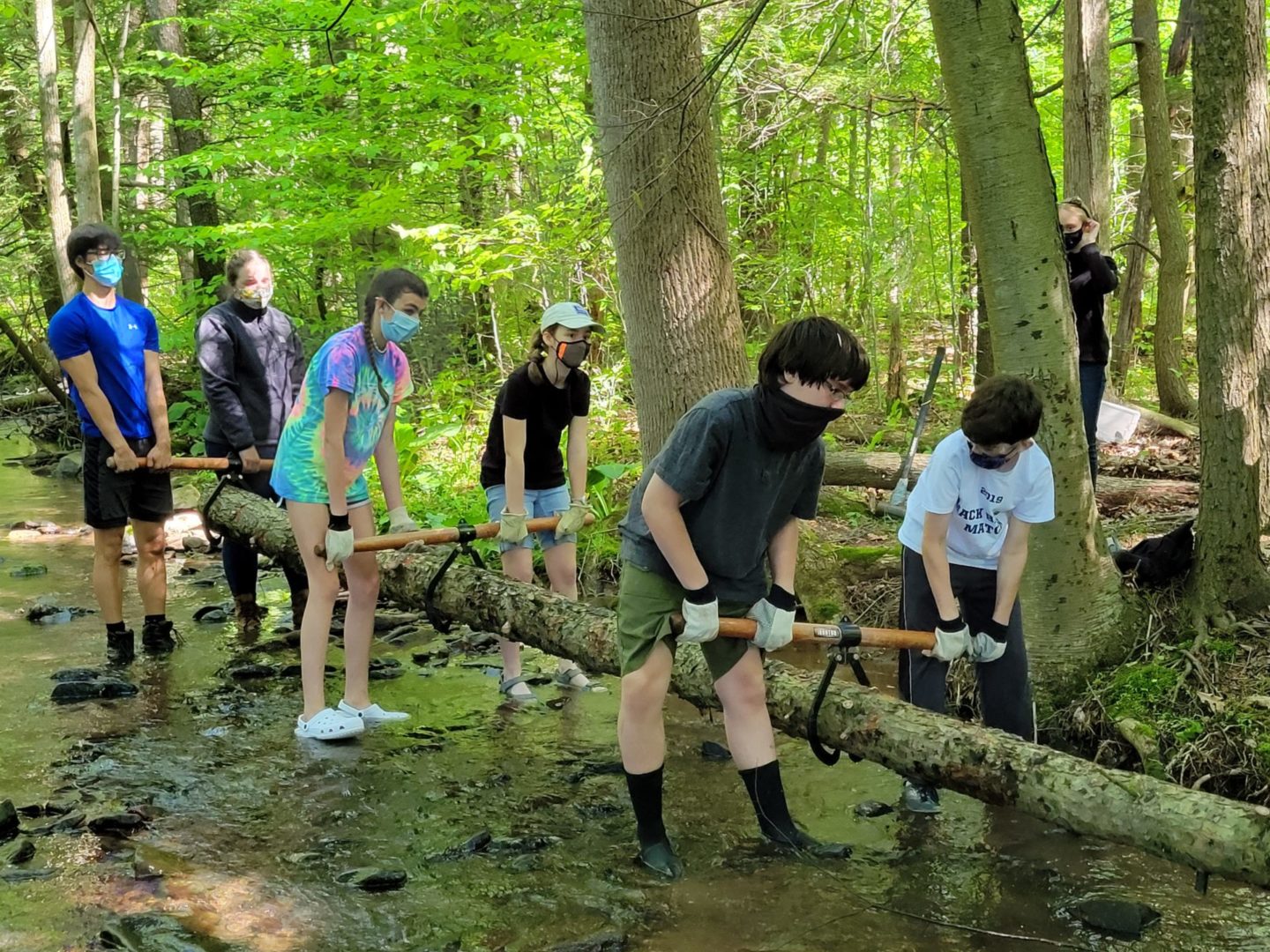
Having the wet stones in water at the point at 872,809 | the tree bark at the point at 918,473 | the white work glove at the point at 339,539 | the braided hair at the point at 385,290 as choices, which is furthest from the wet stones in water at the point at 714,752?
the tree bark at the point at 918,473

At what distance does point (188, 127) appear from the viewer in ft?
43.5

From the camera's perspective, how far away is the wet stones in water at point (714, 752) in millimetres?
4801

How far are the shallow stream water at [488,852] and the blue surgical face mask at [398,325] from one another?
1860 mm

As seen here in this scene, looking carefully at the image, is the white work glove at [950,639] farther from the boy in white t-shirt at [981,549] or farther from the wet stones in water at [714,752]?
the wet stones in water at [714,752]

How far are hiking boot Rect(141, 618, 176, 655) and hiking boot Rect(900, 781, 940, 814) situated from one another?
4310 mm

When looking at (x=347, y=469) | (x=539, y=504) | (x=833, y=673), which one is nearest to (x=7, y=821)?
(x=347, y=469)

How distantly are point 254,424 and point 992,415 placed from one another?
4395 mm

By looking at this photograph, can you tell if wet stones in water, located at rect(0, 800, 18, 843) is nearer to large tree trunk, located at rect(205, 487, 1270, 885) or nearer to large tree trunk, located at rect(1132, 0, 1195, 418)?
large tree trunk, located at rect(205, 487, 1270, 885)

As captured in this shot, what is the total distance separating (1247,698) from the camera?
454 cm

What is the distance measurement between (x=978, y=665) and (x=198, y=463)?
4320 millimetres

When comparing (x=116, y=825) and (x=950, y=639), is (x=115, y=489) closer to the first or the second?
(x=116, y=825)

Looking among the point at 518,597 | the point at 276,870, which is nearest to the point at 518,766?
the point at 518,597

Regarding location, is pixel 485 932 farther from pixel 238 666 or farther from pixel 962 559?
pixel 238 666

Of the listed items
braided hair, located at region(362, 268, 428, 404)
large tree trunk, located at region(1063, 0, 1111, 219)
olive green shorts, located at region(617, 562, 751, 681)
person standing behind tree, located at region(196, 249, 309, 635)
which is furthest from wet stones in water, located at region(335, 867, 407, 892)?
large tree trunk, located at region(1063, 0, 1111, 219)
